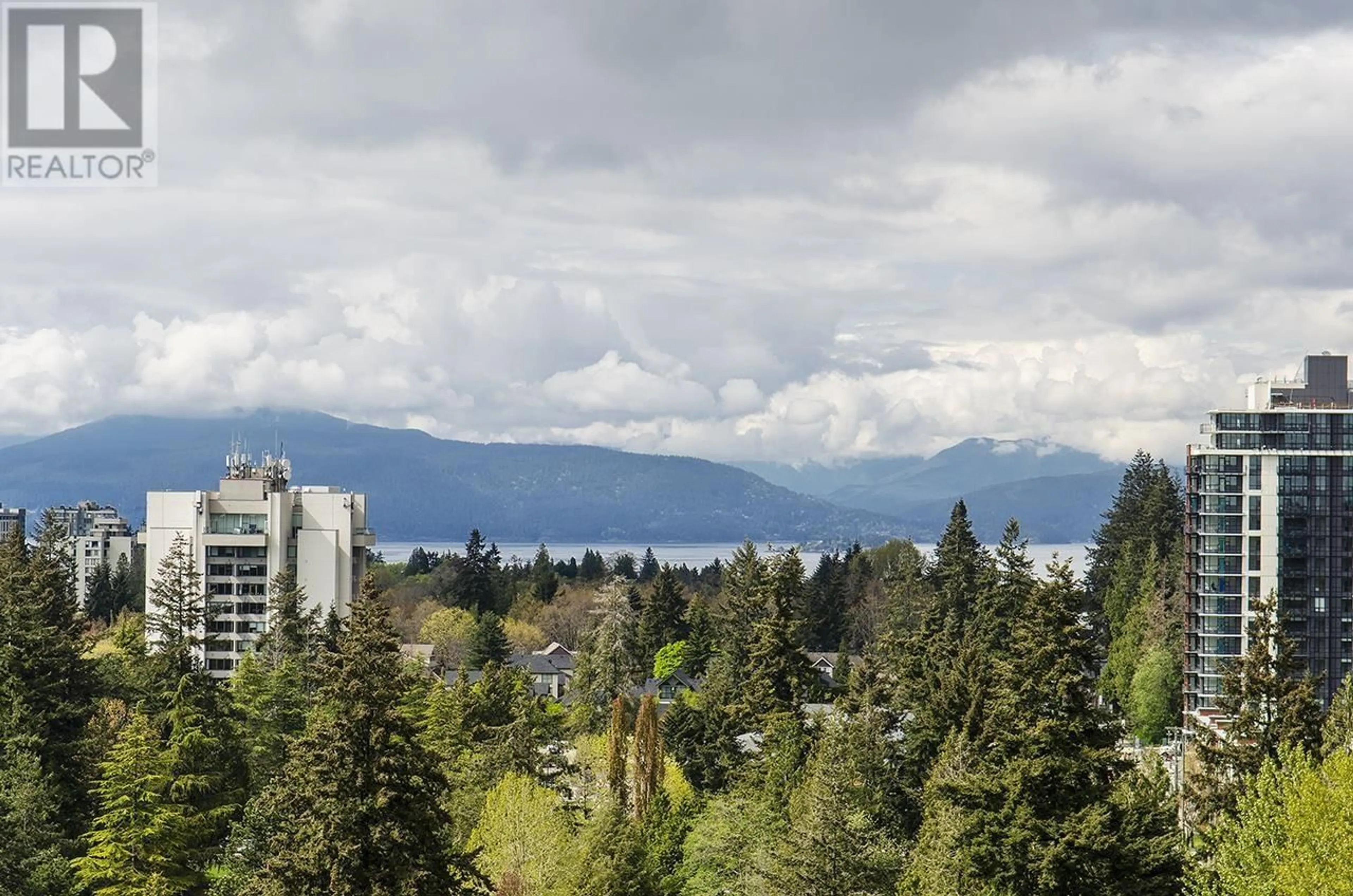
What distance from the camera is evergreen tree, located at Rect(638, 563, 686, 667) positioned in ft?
355

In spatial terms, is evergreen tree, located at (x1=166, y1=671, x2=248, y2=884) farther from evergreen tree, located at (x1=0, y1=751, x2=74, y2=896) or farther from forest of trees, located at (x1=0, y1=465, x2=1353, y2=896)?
evergreen tree, located at (x1=0, y1=751, x2=74, y2=896)

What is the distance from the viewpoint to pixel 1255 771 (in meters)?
44.5

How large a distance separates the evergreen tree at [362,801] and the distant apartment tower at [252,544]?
206 ft

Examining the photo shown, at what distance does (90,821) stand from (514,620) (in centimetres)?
8876

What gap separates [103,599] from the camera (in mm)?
128250

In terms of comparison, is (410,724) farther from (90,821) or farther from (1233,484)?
(1233,484)

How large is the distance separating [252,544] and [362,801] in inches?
2612

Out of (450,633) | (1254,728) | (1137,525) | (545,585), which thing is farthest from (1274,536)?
(545,585)

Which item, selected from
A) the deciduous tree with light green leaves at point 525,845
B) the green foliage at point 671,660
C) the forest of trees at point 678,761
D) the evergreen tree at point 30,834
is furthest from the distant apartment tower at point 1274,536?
the evergreen tree at point 30,834

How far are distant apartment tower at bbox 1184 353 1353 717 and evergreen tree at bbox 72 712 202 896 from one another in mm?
54623

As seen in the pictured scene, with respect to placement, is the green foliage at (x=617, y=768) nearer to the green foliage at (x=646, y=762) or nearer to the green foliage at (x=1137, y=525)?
the green foliage at (x=646, y=762)

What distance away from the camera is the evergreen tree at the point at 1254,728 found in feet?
145

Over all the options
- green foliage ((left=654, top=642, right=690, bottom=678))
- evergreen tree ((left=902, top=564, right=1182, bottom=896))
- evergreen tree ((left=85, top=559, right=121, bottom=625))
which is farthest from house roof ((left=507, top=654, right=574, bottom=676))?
evergreen tree ((left=902, top=564, right=1182, bottom=896))

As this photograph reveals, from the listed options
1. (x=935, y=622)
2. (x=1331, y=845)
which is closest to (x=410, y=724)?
(x=1331, y=845)
